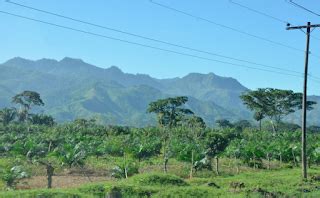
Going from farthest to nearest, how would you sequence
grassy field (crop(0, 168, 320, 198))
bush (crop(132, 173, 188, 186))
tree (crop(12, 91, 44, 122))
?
tree (crop(12, 91, 44, 122)), bush (crop(132, 173, 188, 186)), grassy field (crop(0, 168, 320, 198))

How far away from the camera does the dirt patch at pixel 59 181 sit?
2358cm

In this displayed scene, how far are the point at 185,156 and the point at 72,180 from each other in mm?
8190

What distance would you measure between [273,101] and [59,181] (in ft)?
186

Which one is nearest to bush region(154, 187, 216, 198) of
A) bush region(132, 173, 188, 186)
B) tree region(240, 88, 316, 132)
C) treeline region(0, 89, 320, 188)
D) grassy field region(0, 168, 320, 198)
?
grassy field region(0, 168, 320, 198)

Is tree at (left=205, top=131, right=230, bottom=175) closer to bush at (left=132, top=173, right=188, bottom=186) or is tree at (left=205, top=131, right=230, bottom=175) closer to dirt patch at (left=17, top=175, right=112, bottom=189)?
dirt patch at (left=17, top=175, right=112, bottom=189)

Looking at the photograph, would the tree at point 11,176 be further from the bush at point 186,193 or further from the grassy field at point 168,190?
the bush at point 186,193

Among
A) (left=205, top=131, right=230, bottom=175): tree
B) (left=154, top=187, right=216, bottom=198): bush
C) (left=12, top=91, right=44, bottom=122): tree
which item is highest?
(left=12, top=91, right=44, bottom=122): tree

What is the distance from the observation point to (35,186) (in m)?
23.5

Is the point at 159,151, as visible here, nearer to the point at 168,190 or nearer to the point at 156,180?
the point at 156,180

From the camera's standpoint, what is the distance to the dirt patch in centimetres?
2358

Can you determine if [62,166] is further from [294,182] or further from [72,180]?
[294,182]

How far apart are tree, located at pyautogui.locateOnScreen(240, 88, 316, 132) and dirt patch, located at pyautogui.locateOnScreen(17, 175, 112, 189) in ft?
171

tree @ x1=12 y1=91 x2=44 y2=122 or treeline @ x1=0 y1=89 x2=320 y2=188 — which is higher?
tree @ x1=12 y1=91 x2=44 y2=122

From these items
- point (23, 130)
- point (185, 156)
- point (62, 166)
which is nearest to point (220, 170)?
point (185, 156)
